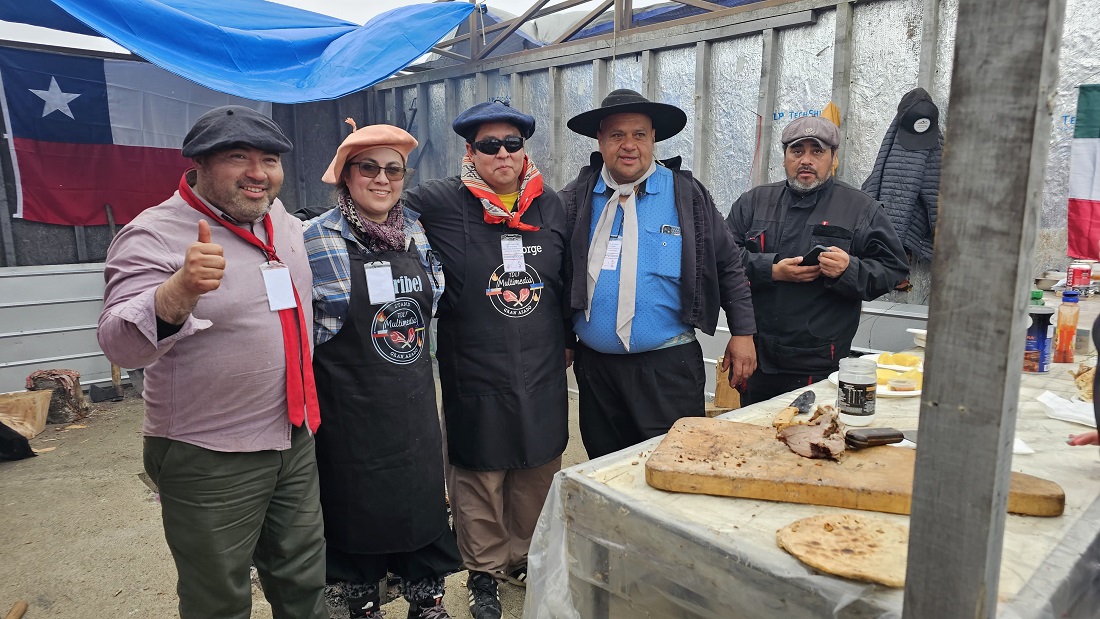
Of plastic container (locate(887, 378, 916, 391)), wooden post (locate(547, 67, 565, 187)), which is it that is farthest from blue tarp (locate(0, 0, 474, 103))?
plastic container (locate(887, 378, 916, 391))

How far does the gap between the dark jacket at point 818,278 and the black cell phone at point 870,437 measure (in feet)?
4.58

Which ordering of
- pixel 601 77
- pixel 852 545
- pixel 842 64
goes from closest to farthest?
pixel 852 545
pixel 842 64
pixel 601 77

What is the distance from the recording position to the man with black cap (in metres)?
1.93

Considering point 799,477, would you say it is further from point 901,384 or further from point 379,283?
point 379,283

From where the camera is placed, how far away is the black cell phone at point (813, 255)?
2922 mm

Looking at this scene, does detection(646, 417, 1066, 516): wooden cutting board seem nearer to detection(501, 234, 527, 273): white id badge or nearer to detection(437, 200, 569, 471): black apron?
detection(437, 200, 569, 471): black apron

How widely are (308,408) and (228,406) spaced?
25 centimetres

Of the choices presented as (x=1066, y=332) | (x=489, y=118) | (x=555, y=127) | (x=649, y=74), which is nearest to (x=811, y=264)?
(x=1066, y=332)

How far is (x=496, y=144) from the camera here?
2703 millimetres

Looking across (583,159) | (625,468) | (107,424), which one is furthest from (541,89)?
(625,468)

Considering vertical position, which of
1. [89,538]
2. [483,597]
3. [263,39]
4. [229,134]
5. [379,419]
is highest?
[263,39]

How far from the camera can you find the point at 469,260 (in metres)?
2.68

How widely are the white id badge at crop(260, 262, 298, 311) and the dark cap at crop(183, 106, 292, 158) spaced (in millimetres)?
358

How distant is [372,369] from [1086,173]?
4.05 m
